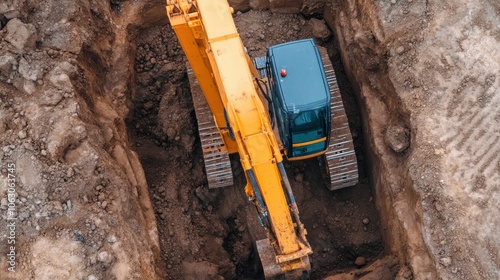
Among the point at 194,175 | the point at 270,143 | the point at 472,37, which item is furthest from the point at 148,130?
the point at 472,37

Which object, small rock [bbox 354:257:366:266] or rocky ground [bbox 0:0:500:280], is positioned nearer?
rocky ground [bbox 0:0:500:280]

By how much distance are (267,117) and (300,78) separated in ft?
5.43

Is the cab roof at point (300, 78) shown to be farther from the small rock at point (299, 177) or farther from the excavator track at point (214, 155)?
the small rock at point (299, 177)

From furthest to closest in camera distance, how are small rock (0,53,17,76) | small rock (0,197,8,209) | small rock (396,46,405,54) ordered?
small rock (396,46,405,54), small rock (0,53,17,76), small rock (0,197,8,209)

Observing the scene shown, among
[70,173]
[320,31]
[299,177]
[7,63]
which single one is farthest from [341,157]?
[7,63]

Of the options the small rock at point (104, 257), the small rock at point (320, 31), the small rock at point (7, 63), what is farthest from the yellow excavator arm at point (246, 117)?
the small rock at point (320, 31)

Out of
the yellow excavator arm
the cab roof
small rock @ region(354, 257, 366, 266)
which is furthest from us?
small rock @ region(354, 257, 366, 266)

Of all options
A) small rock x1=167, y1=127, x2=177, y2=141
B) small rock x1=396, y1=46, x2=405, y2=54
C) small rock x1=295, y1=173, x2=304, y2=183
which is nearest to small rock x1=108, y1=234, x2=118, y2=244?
small rock x1=167, y1=127, x2=177, y2=141

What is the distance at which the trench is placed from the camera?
1006cm

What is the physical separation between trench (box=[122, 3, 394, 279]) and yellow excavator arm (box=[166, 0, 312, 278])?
75.7 inches

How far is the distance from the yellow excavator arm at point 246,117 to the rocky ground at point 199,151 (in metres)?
2.09

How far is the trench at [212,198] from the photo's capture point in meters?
10.1

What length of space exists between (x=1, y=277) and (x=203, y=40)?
465cm

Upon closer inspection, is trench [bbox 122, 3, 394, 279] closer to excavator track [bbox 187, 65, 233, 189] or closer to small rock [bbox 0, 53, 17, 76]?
excavator track [bbox 187, 65, 233, 189]
